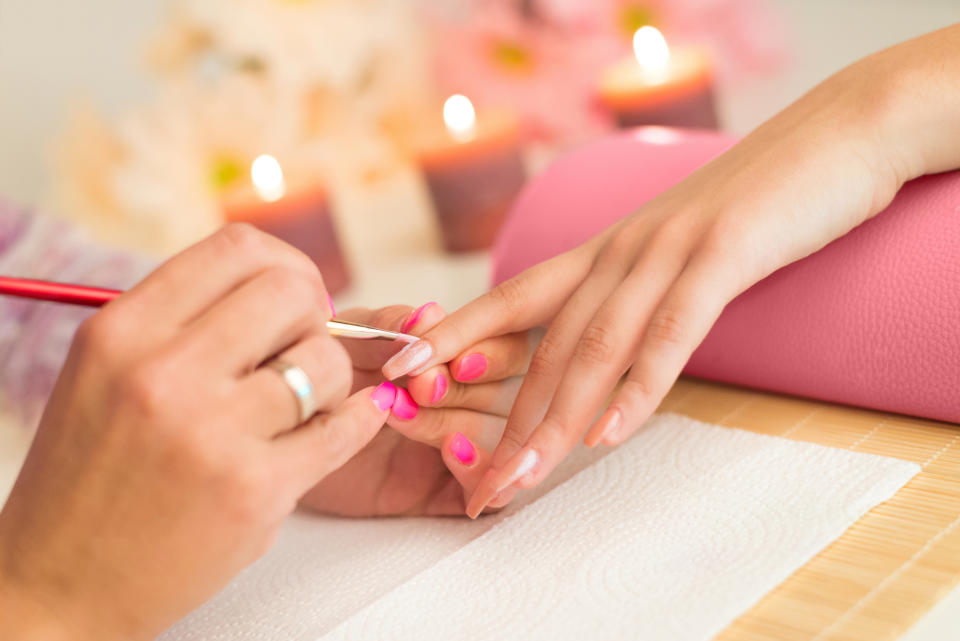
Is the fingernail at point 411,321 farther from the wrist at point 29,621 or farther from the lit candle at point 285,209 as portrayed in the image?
the lit candle at point 285,209

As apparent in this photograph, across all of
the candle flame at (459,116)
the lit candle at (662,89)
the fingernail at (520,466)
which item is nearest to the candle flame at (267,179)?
the candle flame at (459,116)

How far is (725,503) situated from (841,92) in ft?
1.07

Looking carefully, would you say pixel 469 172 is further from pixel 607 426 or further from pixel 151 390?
pixel 151 390

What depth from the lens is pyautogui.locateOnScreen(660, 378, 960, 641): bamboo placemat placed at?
52 cm

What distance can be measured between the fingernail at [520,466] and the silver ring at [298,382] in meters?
0.17

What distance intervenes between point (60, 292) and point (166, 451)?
0.53 ft

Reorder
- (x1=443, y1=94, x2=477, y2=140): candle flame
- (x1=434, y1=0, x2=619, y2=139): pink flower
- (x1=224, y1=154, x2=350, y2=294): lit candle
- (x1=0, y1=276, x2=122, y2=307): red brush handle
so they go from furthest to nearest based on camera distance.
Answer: (x1=434, y1=0, x2=619, y2=139): pink flower, (x1=443, y1=94, x2=477, y2=140): candle flame, (x1=224, y1=154, x2=350, y2=294): lit candle, (x1=0, y1=276, x2=122, y2=307): red brush handle

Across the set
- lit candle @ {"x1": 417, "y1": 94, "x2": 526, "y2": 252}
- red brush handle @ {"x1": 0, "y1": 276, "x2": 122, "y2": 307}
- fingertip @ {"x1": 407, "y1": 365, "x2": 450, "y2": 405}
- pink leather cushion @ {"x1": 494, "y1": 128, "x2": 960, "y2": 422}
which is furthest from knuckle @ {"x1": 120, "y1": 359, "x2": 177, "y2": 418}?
lit candle @ {"x1": 417, "y1": 94, "x2": 526, "y2": 252}

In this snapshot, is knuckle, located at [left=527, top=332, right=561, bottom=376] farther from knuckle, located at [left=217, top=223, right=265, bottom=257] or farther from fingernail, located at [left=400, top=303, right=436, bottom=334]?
knuckle, located at [left=217, top=223, right=265, bottom=257]

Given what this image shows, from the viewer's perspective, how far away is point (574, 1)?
1.51 m

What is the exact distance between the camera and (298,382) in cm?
50

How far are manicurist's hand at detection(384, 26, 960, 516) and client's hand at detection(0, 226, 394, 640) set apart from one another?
167mm

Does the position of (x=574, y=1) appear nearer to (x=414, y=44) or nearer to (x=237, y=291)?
(x=414, y=44)

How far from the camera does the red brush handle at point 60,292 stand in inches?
22.8
